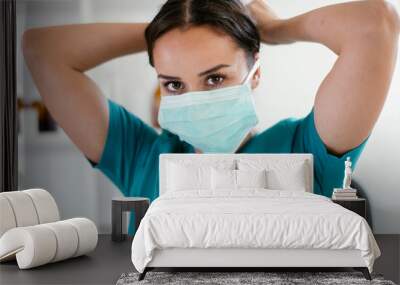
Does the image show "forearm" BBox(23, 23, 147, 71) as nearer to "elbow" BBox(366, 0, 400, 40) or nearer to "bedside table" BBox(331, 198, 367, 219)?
"elbow" BBox(366, 0, 400, 40)

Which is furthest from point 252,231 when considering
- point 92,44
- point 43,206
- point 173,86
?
point 92,44

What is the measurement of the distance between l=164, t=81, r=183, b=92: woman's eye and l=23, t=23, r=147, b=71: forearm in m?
0.44

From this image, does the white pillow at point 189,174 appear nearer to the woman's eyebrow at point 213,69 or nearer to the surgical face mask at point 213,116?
the surgical face mask at point 213,116

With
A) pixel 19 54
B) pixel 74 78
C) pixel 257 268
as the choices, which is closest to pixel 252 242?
pixel 257 268

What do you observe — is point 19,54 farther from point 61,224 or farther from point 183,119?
point 61,224

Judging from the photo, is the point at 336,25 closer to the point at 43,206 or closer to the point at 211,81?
the point at 211,81

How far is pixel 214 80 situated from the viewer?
5.99 metres

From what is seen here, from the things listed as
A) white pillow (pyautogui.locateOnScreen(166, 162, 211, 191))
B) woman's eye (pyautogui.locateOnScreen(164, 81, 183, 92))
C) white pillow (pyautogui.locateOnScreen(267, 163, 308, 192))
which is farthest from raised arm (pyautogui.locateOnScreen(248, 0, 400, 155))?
white pillow (pyautogui.locateOnScreen(166, 162, 211, 191))

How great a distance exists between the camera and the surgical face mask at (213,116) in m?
6.00

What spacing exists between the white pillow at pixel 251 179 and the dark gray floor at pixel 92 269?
1096mm

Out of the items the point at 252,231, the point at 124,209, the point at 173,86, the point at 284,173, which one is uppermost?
the point at 173,86

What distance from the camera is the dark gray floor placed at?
4.36 meters

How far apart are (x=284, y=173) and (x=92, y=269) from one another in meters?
1.91

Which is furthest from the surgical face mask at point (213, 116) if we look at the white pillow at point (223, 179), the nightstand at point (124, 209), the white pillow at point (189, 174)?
the nightstand at point (124, 209)
